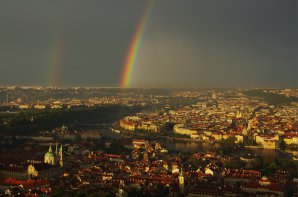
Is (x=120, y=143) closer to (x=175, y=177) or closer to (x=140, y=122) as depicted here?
(x=175, y=177)

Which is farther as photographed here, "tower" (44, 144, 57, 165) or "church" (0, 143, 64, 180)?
"tower" (44, 144, 57, 165)

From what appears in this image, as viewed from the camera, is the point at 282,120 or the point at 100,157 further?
the point at 282,120

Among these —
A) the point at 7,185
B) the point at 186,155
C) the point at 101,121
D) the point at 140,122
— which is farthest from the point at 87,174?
the point at 101,121

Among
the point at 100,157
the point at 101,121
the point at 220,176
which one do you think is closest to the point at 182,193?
the point at 220,176

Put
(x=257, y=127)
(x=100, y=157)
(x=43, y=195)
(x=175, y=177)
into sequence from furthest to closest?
(x=257, y=127) < (x=100, y=157) < (x=175, y=177) < (x=43, y=195)

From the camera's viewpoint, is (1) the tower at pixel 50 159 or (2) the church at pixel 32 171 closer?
(2) the church at pixel 32 171

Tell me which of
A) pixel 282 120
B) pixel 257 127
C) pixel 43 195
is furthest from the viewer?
pixel 282 120

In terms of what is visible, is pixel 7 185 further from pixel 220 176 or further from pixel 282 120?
pixel 282 120

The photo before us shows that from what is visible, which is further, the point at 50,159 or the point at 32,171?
the point at 50,159

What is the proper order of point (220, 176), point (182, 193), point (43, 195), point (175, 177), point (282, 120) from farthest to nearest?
point (282, 120) → point (220, 176) → point (175, 177) → point (182, 193) → point (43, 195)
